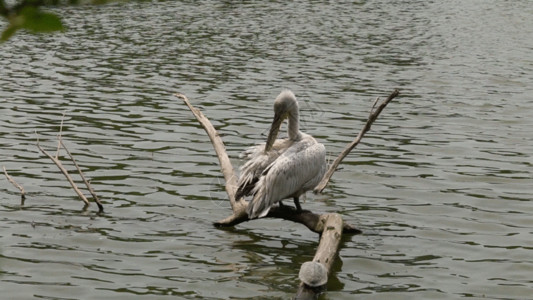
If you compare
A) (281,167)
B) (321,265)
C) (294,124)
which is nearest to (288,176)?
(281,167)

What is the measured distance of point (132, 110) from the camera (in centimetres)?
1417

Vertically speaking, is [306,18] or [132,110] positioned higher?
[132,110]

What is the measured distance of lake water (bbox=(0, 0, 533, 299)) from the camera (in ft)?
24.2

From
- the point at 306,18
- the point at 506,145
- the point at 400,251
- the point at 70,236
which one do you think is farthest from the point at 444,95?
the point at 306,18

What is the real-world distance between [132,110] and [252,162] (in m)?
6.64

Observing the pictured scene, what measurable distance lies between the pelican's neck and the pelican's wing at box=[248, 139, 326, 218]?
5.6 inches

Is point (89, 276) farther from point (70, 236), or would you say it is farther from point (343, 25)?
point (343, 25)

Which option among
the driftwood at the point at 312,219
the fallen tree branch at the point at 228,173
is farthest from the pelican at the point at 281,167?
the fallen tree branch at the point at 228,173

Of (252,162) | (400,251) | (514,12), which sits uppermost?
(252,162)

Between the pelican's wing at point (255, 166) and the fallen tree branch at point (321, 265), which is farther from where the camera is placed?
the pelican's wing at point (255, 166)

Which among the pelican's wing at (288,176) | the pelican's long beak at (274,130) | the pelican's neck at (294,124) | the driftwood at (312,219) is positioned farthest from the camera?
the pelican's neck at (294,124)

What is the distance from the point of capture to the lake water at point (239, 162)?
738 centimetres

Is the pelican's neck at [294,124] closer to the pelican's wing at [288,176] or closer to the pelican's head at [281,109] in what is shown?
the pelican's head at [281,109]

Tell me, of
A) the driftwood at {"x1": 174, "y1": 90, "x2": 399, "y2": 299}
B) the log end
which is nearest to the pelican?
the driftwood at {"x1": 174, "y1": 90, "x2": 399, "y2": 299}
